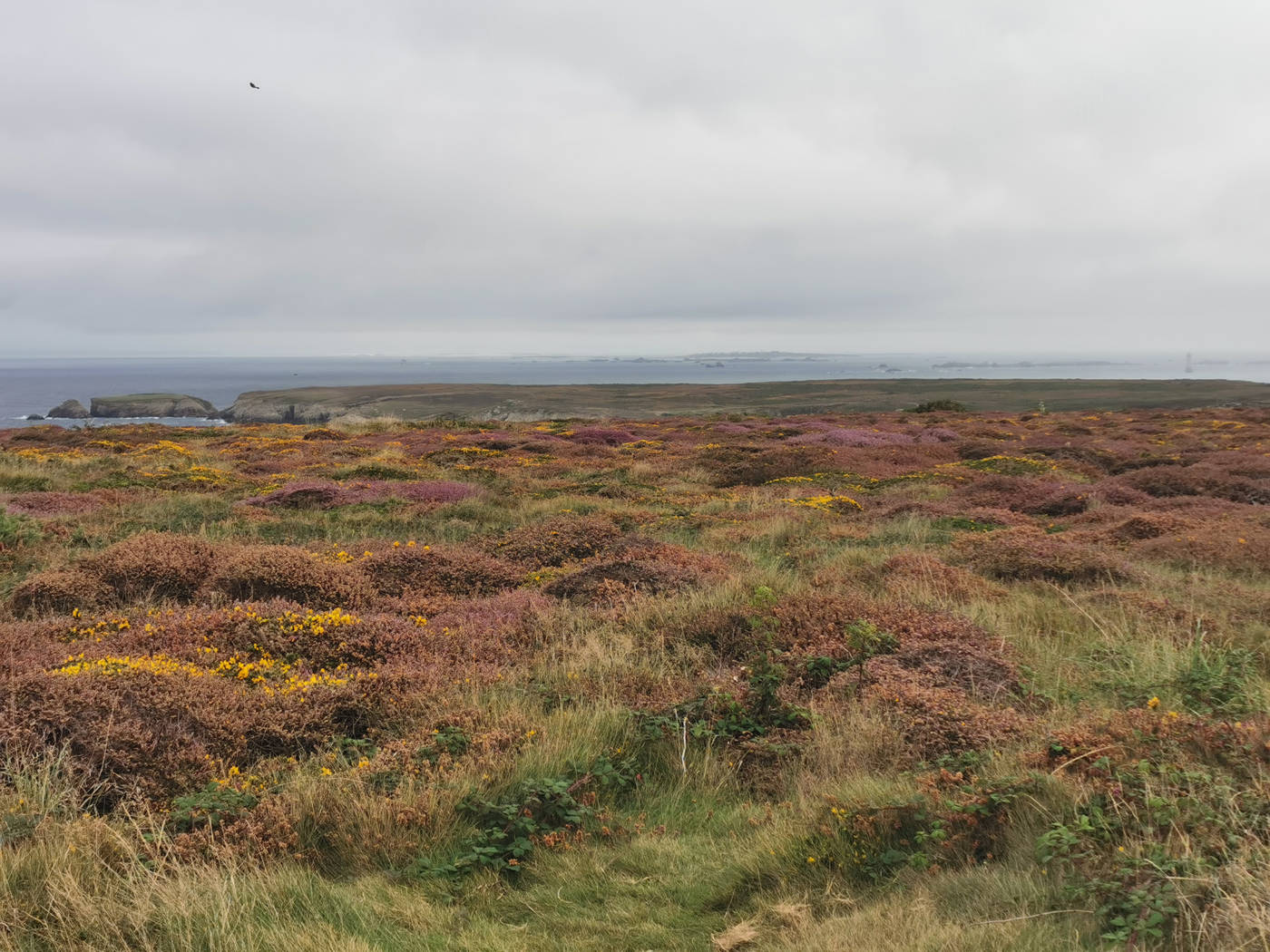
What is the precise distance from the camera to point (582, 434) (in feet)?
104

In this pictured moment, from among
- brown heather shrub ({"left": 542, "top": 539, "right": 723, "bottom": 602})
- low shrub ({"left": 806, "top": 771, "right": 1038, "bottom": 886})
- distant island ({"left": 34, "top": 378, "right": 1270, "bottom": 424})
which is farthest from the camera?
distant island ({"left": 34, "top": 378, "right": 1270, "bottom": 424})

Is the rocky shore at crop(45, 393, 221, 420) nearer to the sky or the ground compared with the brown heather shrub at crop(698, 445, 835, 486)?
nearer to the sky

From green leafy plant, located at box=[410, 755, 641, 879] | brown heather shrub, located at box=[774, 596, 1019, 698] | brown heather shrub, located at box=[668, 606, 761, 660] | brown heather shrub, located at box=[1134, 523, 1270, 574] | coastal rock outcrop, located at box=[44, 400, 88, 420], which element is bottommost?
green leafy plant, located at box=[410, 755, 641, 879]

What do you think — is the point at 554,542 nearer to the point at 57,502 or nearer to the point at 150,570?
the point at 150,570

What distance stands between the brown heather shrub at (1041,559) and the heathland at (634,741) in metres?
0.06

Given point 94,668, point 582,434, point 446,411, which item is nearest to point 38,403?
point 446,411

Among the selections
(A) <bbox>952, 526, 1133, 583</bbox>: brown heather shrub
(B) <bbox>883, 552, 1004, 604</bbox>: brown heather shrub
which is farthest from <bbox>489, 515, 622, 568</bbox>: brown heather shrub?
(A) <bbox>952, 526, 1133, 583</bbox>: brown heather shrub

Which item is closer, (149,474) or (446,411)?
(149,474)

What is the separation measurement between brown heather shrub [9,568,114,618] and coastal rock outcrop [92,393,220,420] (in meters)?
98.8

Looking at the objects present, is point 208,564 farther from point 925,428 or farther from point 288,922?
point 925,428

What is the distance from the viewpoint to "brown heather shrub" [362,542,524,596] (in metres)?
9.30

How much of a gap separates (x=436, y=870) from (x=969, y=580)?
741cm

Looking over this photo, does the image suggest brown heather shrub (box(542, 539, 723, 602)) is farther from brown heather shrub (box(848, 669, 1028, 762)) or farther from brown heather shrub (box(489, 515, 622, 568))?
brown heather shrub (box(848, 669, 1028, 762))

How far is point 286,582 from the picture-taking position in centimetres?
847
